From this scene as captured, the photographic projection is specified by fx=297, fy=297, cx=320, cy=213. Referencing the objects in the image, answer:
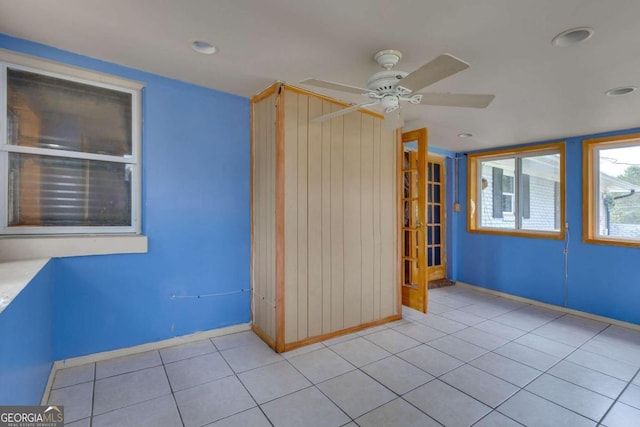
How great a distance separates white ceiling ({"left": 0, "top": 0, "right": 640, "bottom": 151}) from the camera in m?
1.62

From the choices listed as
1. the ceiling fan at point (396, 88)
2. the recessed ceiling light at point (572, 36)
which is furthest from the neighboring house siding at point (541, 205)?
the ceiling fan at point (396, 88)

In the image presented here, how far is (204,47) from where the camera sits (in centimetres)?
210

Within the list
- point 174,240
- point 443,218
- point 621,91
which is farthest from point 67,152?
point 443,218

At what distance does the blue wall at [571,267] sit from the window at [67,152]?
16.3 feet

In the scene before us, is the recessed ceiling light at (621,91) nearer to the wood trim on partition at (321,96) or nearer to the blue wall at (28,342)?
the wood trim on partition at (321,96)

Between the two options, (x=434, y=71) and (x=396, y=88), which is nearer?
(x=434, y=71)

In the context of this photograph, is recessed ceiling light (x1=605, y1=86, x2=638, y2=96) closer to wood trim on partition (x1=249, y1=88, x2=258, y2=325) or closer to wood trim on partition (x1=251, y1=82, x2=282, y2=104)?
wood trim on partition (x1=251, y1=82, x2=282, y2=104)

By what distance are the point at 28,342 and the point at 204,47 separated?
6.75 ft

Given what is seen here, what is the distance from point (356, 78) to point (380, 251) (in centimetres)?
186

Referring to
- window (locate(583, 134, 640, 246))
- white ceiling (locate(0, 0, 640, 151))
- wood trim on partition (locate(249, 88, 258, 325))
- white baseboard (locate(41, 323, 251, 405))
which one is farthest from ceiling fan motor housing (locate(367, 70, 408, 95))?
window (locate(583, 134, 640, 246))

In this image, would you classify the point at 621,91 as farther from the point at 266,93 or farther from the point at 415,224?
the point at 266,93

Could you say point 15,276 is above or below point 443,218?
below

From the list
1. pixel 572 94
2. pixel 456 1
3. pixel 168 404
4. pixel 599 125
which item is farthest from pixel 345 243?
pixel 599 125

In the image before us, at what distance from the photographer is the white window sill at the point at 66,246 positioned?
81.9 inches
